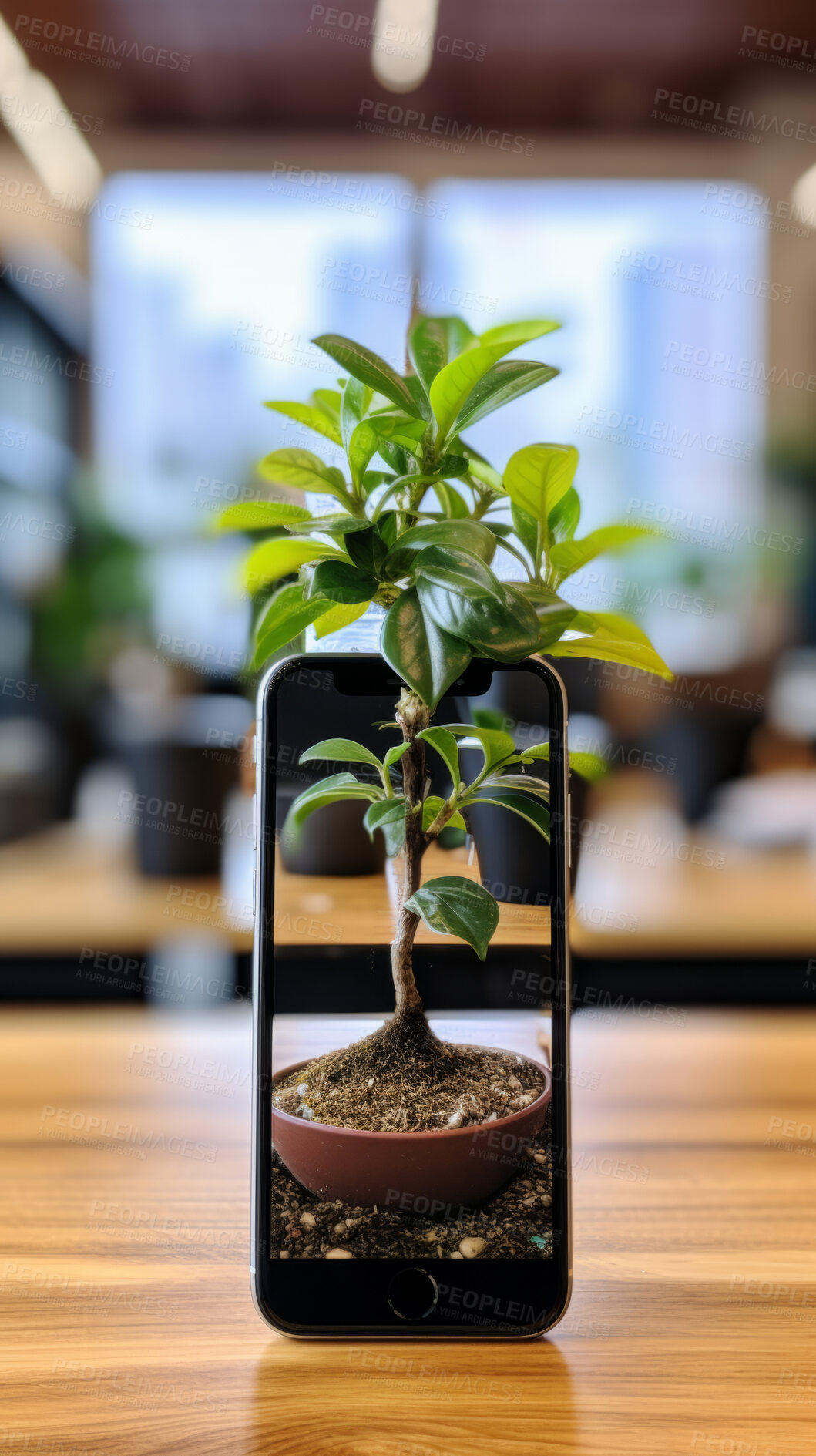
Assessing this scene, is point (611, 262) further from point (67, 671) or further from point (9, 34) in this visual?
point (67, 671)

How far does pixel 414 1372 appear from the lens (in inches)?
15.2

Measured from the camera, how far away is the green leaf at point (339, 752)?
439mm

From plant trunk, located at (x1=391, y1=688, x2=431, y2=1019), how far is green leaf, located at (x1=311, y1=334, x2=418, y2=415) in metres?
0.13

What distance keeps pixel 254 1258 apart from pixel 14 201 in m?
3.22

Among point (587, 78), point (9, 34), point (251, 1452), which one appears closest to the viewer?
point (251, 1452)

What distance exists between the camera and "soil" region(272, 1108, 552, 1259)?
407 millimetres

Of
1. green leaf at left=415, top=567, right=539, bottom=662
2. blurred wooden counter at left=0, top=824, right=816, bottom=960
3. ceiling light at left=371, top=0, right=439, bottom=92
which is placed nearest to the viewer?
green leaf at left=415, top=567, right=539, bottom=662

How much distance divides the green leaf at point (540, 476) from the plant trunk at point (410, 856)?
0.10 m

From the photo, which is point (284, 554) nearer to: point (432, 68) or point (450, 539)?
point (450, 539)

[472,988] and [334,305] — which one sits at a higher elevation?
[334,305]

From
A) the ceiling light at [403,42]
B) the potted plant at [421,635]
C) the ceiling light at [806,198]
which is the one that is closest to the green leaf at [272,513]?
the potted plant at [421,635]

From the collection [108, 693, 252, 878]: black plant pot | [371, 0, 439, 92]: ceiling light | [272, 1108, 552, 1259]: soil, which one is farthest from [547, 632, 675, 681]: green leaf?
[371, 0, 439, 92]: ceiling light

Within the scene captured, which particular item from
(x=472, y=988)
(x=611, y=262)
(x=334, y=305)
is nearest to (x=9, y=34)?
(x=334, y=305)

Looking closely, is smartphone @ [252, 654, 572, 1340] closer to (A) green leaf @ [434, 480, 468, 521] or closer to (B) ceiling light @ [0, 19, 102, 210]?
(A) green leaf @ [434, 480, 468, 521]
